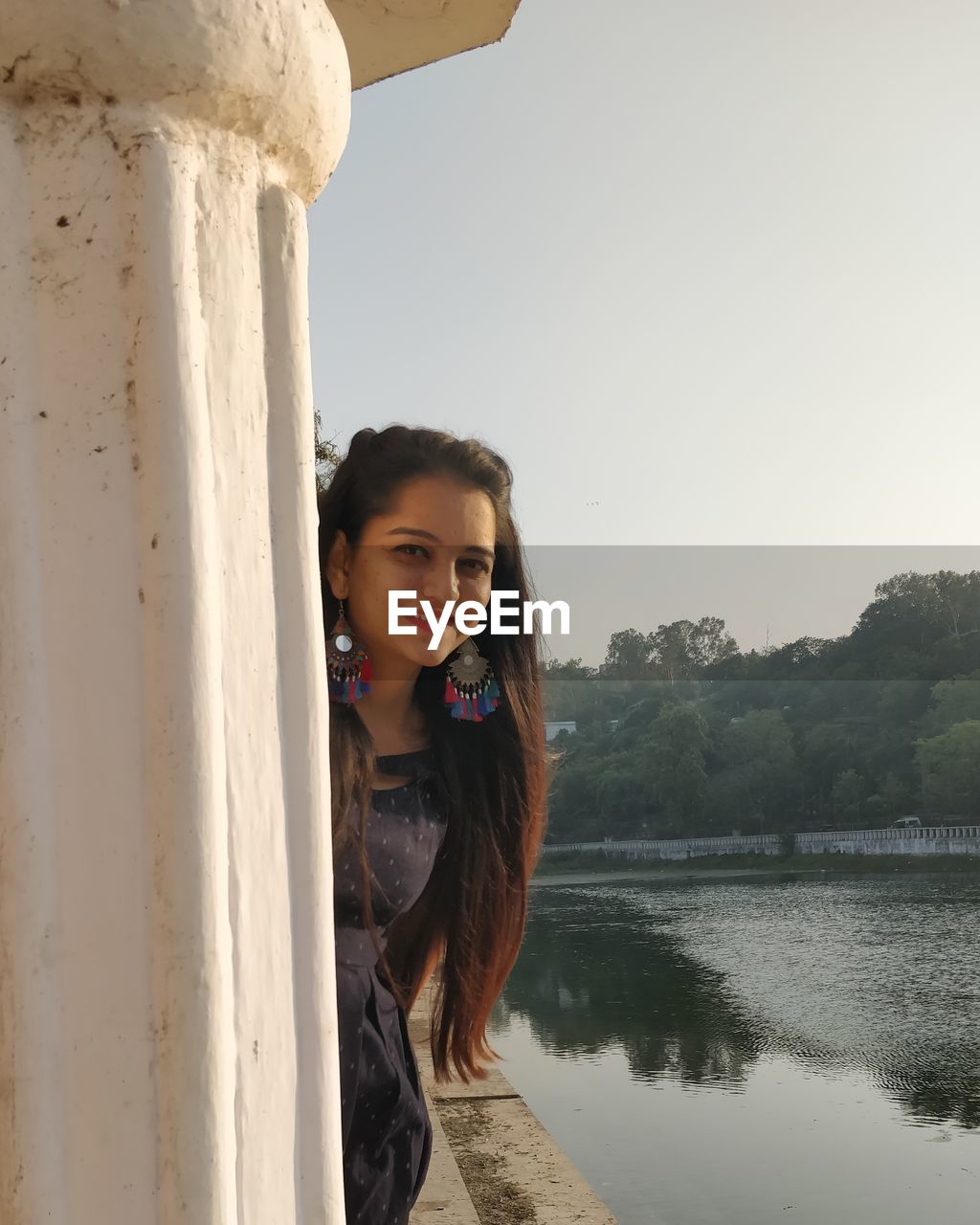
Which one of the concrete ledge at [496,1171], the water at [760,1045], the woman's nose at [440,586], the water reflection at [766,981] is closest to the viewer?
the woman's nose at [440,586]

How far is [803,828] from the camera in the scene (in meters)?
33.3

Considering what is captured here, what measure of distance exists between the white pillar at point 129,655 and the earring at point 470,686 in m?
0.91

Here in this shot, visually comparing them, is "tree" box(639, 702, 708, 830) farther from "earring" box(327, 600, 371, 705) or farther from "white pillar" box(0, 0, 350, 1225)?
"white pillar" box(0, 0, 350, 1225)

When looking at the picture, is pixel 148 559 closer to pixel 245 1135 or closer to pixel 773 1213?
pixel 245 1135

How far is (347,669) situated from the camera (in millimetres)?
1714

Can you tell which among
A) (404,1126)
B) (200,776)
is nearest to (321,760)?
(200,776)

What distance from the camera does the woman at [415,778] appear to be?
156 cm

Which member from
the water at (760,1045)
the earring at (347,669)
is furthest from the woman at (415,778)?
the water at (760,1045)

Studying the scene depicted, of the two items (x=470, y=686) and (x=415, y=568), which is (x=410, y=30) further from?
(x=470, y=686)

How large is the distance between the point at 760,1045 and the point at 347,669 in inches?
904

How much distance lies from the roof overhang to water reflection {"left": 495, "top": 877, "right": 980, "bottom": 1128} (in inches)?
770

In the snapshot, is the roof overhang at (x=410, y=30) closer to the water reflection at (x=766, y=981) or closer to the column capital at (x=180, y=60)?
the column capital at (x=180, y=60)

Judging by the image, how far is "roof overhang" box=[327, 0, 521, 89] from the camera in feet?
4.25

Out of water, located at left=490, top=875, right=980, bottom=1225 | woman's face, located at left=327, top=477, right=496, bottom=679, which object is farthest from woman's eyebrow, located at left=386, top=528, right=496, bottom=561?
water, located at left=490, top=875, right=980, bottom=1225
